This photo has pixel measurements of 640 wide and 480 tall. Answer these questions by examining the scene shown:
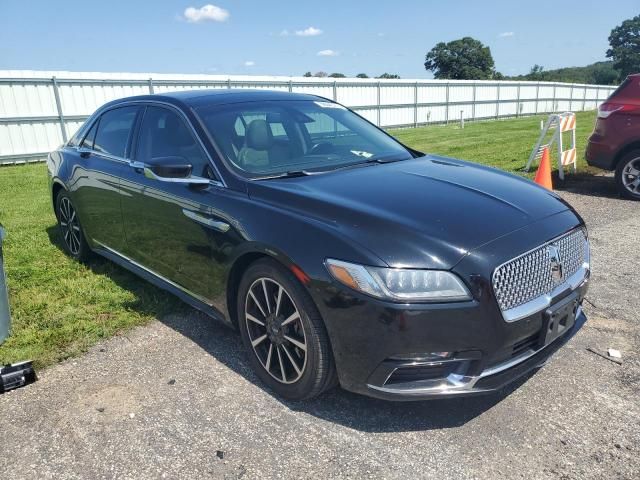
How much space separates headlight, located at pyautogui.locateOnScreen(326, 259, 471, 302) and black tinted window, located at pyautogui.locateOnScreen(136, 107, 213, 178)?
4.83 ft

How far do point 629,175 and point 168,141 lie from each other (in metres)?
6.86

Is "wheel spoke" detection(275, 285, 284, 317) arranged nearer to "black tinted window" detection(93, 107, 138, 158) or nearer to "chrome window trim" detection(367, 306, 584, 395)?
"chrome window trim" detection(367, 306, 584, 395)

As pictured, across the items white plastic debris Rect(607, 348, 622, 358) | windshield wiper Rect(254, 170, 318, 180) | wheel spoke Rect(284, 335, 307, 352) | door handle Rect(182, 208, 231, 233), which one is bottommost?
white plastic debris Rect(607, 348, 622, 358)

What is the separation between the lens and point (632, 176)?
7.59 metres

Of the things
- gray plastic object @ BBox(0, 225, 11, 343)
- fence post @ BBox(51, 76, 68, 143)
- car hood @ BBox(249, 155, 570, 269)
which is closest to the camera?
car hood @ BBox(249, 155, 570, 269)

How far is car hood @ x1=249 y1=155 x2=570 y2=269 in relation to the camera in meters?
2.44

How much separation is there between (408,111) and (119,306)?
23.6 m

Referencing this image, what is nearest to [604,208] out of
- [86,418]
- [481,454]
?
[481,454]

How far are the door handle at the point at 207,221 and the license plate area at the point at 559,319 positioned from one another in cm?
181

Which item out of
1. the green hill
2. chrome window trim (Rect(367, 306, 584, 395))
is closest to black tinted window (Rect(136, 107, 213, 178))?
chrome window trim (Rect(367, 306, 584, 395))

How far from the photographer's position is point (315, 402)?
291 cm

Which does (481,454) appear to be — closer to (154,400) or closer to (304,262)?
(304,262)

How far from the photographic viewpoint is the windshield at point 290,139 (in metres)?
3.42

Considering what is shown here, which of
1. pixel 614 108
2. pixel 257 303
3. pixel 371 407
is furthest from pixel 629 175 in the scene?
pixel 257 303
